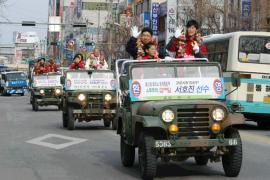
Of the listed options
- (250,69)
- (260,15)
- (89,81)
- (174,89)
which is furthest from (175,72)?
(260,15)

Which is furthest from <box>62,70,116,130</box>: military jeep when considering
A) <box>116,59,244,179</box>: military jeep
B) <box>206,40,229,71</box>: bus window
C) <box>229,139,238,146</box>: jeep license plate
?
<box>229,139,238,146</box>: jeep license plate

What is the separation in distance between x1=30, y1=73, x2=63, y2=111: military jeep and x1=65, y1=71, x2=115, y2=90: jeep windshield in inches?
444

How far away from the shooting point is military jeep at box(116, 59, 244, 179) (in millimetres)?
10163

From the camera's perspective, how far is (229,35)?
2309 cm

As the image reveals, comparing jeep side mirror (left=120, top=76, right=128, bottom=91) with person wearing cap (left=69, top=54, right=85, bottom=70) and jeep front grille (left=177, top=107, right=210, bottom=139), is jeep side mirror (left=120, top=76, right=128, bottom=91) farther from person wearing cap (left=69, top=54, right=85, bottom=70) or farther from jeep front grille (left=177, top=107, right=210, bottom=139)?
person wearing cap (left=69, top=54, right=85, bottom=70)

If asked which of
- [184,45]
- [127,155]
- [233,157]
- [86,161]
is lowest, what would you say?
[86,161]

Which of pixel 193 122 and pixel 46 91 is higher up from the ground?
pixel 193 122

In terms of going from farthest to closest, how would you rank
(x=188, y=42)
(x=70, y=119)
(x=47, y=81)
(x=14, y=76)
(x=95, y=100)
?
(x=14, y=76) → (x=47, y=81) → (x=95, y=100) → (x=70, y=119) → (x=188, y=42)

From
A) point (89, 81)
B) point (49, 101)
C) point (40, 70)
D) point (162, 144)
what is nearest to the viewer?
point (162, 144)

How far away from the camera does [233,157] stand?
1041 cm

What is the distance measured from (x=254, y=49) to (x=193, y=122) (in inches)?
509

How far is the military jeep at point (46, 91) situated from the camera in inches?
1308

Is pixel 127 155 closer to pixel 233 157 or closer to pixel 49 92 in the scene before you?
pixel 233 157

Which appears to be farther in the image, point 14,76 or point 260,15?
point 14,76
